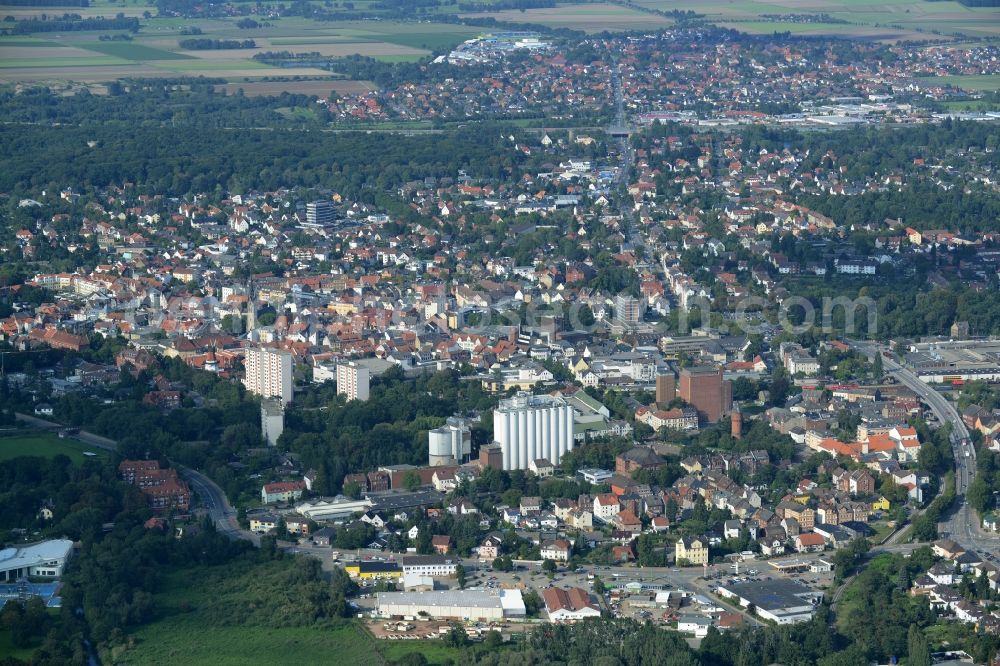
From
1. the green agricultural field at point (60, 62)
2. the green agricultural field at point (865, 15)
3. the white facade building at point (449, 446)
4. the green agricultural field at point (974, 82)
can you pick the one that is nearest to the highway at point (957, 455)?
the white facade building at point (449, 446)

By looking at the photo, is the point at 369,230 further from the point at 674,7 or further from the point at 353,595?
the point at 674,7

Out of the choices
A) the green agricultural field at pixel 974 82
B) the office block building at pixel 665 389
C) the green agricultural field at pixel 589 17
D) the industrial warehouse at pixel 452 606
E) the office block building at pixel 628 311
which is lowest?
the green agricultural field at pixel 589 17

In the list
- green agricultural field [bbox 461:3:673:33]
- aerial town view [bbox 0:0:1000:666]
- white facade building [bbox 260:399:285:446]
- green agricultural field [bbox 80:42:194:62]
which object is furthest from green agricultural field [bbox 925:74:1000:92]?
white facade building [bbox 260:399:285:446]

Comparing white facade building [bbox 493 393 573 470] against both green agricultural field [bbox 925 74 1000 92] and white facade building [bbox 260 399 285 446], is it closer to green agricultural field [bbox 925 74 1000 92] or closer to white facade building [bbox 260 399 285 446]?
white facade building [bbox 260 399 285 446]

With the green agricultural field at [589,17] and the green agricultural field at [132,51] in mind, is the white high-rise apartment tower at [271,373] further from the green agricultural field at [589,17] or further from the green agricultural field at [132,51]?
the green agricultural field at [589,17]

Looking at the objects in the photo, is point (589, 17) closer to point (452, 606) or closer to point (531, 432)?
point (531, 432)

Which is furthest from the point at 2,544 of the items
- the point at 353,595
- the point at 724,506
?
the point at 724,506

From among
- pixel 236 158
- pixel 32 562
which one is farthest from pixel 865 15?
pixel 32 562
